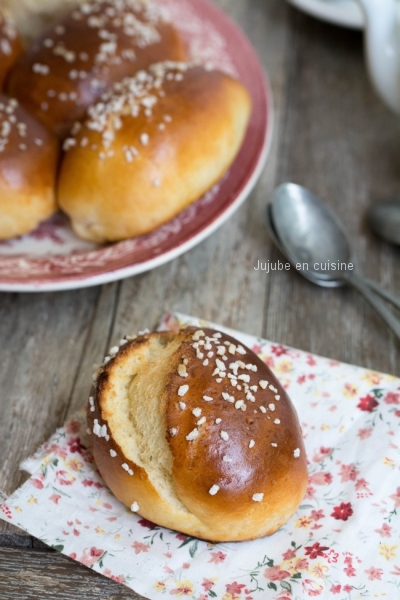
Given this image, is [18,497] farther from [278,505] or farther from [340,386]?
[340,386]

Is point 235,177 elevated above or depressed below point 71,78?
below

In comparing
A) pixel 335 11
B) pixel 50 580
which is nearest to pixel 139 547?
pixel 50 580

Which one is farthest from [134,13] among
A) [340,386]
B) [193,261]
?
[340,386]

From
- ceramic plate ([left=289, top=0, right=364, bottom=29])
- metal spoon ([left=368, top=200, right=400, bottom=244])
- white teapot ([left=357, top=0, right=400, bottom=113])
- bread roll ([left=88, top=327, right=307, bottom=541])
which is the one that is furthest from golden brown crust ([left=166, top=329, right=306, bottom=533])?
ceramic plate ([left=289, top=0, right=364, bottom=29])

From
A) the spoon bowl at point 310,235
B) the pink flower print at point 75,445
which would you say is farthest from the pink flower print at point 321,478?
→ the spoon bowl at point 310,235

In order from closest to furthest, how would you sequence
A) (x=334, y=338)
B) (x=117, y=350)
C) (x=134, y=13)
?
(x=117, y=350)
(x=334, y=338)
(x=134, y=13)

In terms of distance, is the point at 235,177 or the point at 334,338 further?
the point at 235,177

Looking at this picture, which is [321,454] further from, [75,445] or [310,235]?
[310,235]
